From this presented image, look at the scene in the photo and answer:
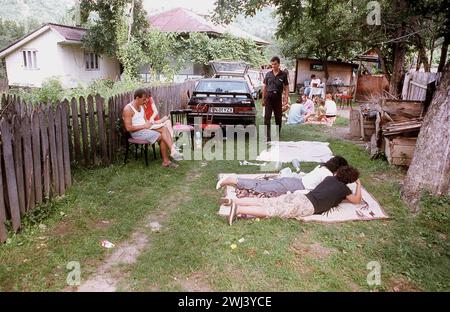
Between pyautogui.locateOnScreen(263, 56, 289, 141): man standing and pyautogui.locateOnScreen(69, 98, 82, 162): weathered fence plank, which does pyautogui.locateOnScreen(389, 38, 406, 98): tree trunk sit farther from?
pyautogui.locateOnScreen(69, 98, 82, 162): weathered fence plank

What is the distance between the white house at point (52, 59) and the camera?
24.7 metres

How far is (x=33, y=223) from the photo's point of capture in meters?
4.59

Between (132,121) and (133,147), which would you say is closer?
(132,121)

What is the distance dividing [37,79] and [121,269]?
26.4m

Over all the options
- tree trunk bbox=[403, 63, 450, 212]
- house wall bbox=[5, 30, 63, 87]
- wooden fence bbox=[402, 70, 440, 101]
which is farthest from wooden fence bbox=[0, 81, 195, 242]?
house wall bbox=[5, 30, 63, 87]

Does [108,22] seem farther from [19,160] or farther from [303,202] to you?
[303,202]

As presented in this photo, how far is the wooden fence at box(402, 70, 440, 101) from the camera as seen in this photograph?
10.6 m

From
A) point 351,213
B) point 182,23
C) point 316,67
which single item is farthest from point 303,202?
point 182,23

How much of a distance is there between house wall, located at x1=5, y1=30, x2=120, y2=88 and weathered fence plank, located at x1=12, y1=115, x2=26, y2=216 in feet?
67.6

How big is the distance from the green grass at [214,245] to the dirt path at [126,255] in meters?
0.06

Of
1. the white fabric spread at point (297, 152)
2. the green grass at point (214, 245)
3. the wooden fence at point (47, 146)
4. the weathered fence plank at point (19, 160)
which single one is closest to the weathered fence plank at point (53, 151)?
the wooden fence at point (47, 146)

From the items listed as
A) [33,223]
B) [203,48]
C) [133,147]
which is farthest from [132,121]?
[203,48]
